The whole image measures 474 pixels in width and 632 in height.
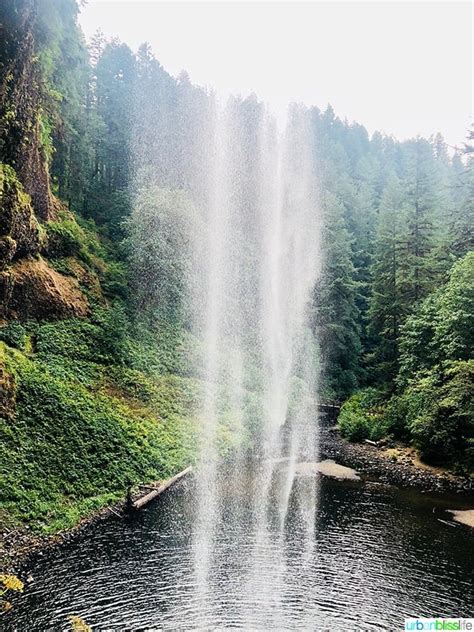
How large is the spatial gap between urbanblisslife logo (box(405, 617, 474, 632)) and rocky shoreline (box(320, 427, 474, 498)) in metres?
10.1

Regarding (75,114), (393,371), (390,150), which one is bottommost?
(393,371)

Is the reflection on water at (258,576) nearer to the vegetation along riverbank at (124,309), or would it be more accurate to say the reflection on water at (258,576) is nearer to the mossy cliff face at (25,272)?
the vegetation along riverbank at (124,309)

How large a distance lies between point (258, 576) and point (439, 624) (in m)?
4.14

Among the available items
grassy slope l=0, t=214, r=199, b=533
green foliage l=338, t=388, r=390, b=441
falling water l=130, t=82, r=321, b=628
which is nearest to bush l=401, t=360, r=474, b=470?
green foliage l=338, t=388, r=390, b=441

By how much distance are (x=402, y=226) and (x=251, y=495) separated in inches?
1072

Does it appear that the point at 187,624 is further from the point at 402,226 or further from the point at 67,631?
the point at 402,226

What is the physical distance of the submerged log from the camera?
15.9m

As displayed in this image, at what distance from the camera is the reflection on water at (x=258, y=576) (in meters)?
10.2

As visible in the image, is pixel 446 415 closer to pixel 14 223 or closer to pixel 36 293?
pixel 36 293

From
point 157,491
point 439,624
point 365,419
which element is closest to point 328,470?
point 365,419

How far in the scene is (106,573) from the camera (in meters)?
11.7

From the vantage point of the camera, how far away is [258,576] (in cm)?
1207

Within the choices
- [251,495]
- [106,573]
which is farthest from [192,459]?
[106,573]

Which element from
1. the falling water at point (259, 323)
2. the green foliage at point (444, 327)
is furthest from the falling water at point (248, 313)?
the green foliage at point (444, 327)
